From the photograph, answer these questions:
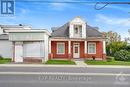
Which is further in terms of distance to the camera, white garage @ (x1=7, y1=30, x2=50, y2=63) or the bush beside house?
the bush beside house

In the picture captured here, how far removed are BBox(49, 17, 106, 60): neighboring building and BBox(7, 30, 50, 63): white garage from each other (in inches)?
278

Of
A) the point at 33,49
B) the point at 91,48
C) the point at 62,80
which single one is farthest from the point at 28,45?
the point at 62,80

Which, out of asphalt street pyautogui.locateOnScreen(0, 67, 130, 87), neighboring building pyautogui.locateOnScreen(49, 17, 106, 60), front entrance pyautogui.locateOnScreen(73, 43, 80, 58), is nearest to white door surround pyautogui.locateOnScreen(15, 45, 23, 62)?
neighboring building pyautogui.locateOnScreen(49, 17, 106, 60)

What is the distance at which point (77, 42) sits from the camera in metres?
46.4

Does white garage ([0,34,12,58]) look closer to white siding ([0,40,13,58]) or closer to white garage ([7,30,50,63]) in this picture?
white siding ([0,40,13,58])

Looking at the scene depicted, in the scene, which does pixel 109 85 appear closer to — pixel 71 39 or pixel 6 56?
pixel 71 39

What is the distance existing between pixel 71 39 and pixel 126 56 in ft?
26.8

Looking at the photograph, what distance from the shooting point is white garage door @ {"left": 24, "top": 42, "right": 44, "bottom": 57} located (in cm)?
3729

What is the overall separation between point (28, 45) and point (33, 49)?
2.76ft

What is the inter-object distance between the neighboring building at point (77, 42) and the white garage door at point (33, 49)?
7.01 metres

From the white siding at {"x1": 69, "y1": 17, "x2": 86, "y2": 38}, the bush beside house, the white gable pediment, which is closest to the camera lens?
the bush beside house

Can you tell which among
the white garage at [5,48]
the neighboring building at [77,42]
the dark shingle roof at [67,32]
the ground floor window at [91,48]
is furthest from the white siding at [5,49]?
the ground floor window at [91,48]

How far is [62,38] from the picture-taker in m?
45.1

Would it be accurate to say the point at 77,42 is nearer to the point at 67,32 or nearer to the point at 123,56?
the point at 67,32
